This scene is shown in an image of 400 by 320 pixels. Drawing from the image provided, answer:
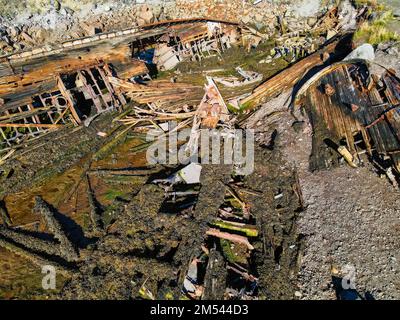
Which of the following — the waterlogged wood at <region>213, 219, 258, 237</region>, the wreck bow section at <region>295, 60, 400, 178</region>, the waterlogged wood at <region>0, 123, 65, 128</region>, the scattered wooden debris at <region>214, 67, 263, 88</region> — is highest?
the waterlogged wood at <region>0, 123, 65, 128</region>

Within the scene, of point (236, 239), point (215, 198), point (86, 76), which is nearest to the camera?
point (236, 239)

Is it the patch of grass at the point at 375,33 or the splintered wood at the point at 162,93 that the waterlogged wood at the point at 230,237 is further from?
the patch of grass at the point at 375,33

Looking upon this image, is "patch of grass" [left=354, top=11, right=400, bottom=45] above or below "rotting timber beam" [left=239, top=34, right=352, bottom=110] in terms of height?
above

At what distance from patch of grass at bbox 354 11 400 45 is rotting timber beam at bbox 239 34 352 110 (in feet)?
2.05

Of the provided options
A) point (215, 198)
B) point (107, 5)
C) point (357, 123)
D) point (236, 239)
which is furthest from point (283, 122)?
point (107, 5)

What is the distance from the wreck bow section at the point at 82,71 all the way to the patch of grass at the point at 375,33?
707 cm

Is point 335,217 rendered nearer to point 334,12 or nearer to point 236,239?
point 236,239

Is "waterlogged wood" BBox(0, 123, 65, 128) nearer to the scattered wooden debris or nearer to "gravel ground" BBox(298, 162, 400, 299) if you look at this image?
the scattered wooden debris

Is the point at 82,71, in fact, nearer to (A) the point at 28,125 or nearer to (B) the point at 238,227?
(A) the point at 28,125

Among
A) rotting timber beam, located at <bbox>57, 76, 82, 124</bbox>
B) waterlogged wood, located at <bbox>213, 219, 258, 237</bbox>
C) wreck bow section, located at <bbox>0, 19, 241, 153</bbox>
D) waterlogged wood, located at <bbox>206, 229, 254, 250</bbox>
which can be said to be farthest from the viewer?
rotting timber beam, located at <bbox>57, 76, 82, 124</bbox>

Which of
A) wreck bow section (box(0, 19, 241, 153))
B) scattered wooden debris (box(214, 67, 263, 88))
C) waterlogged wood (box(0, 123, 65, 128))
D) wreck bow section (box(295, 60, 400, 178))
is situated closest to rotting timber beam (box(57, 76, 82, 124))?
wreck bow section (box(0, 19, 241, 153))

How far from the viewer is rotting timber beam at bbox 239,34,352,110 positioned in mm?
16203
